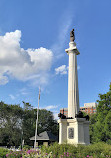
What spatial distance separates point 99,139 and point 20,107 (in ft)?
101

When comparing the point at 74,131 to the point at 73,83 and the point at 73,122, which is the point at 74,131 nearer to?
the point at 73,122

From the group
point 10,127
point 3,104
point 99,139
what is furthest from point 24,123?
point 99,139

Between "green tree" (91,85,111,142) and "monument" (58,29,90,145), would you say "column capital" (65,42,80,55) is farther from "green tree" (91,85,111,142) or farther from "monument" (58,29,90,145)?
"green tree" (91,85,111,142)

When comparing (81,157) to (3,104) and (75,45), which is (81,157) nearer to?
(75,45)

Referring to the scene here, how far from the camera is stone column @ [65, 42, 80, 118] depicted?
61.5ft

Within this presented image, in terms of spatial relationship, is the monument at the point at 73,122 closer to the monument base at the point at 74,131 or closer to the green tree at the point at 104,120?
the monument base at the point at 74,131

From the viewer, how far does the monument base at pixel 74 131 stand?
53.9ft

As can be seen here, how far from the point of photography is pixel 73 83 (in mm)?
20047

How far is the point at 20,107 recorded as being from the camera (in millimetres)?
52219

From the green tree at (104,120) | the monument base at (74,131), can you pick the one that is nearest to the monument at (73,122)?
the monument base at (74,131)

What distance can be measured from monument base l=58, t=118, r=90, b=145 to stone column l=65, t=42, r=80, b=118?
128 centimetres

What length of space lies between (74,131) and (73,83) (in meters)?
5.81

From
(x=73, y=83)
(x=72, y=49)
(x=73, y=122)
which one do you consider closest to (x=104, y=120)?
(x=73, y=83)

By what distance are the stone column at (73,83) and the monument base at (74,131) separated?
4.21ft
